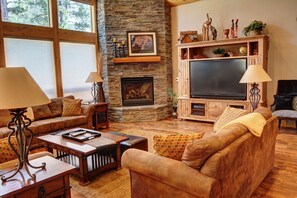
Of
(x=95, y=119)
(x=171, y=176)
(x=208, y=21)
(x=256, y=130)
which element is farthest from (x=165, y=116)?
(x=171, y=176)

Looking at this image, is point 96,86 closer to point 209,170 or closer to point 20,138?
point 20,138

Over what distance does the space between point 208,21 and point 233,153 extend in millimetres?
4648

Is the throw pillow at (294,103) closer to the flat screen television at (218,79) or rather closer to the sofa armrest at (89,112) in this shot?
the flat screen television at (218,79)

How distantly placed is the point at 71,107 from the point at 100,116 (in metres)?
0.77

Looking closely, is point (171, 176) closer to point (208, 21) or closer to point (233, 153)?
point (233, 153)

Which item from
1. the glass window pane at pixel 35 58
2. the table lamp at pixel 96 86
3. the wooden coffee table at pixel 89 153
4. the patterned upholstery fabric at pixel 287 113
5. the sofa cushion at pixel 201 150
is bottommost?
the wooden coffee table at pixel 89 153

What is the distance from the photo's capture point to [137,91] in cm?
674

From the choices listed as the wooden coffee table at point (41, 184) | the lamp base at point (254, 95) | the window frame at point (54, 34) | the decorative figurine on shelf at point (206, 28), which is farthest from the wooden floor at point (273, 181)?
the window frame at point (54, 34)

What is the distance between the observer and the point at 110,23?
20.9ft

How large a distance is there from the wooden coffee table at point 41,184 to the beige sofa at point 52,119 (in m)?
2.50

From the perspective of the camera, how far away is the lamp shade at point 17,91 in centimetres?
156

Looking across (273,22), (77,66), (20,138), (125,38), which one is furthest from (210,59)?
(20,138)

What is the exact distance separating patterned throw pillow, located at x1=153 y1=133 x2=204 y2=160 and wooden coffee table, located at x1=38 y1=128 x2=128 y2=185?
1100 mm

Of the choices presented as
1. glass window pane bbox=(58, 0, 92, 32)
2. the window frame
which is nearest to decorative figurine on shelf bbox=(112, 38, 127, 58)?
the window frame
